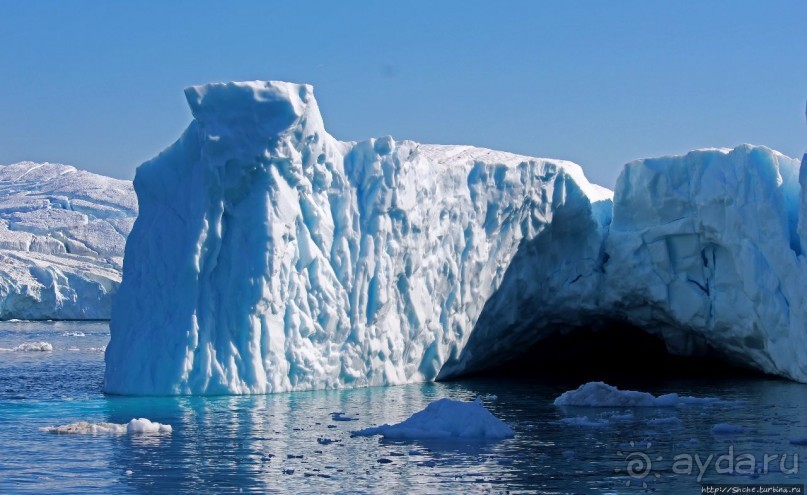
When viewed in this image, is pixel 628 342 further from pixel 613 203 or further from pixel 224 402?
pixel 224 402

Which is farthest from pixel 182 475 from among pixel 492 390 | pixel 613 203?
pixel 613 203

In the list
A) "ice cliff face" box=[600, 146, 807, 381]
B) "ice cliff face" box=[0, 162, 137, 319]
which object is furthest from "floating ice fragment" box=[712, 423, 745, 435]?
"ice cliff face" box=[0, 162, 137, 319]

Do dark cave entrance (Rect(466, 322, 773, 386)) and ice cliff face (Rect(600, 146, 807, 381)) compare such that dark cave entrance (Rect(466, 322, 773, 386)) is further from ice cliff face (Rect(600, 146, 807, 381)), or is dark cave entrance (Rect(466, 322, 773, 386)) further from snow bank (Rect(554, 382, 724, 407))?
snow bank (Rect(554, 382, 724, 407))

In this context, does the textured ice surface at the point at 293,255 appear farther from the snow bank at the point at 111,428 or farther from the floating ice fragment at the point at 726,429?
the floating ice fragment at the point at 726,429

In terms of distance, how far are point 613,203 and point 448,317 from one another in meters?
4.98

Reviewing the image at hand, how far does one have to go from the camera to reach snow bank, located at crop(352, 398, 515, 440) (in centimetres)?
1244

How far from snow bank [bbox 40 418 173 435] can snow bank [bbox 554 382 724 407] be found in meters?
6.36

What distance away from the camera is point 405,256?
63.5 feet

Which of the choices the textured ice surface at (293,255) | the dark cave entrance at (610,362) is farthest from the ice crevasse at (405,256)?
the dark cave entrance at (610,362)

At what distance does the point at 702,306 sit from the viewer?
2094 centimetres

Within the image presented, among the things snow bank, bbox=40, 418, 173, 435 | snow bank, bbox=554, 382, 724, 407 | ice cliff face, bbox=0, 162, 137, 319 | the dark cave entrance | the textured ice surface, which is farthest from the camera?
ice cliff face, bbox=0, 162, 137, 319

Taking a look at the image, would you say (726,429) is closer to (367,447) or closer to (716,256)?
(367,447)

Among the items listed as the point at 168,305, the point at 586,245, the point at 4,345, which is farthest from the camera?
the point at 4,345

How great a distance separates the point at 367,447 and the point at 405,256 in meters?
7.97
